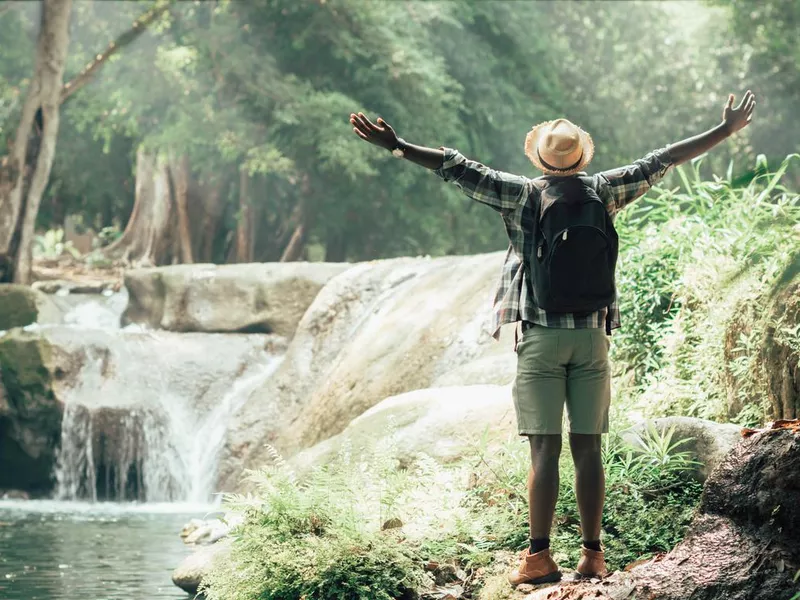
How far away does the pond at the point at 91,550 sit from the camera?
6.90 metres

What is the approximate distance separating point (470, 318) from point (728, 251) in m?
2.90

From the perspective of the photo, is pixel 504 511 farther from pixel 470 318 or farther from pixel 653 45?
pixel 653 45

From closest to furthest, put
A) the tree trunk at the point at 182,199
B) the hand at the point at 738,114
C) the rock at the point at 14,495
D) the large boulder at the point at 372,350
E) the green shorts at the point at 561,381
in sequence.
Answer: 1. the green shorts at the point at 561,381
2. the hand at the point at 738,114
3. the large boulder at the point at 372,350
4. the rock at the point at 14,495
5. the tree trunk at the point at 182,199

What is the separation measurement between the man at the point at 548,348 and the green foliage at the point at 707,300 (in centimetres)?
160

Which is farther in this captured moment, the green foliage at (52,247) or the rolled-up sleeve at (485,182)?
the green foliage at (52,247)

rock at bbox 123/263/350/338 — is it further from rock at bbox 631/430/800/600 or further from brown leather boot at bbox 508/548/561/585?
rock at bbox 631/430/800/600

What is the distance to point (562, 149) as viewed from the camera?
15.3ft

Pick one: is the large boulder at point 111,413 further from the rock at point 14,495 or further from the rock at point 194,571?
the rock at point 194,571

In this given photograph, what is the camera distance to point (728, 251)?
24.3 feet

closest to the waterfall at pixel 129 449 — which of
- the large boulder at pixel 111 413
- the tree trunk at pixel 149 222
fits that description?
the large boulder at pixel 111 413

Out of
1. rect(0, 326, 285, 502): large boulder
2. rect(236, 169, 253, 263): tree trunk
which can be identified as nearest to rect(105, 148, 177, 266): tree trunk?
rect(236, 169, 253, 263): tree trunk

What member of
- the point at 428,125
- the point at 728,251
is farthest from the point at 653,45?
the point at 728,251

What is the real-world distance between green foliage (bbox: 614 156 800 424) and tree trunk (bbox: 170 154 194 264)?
14550 millimetres

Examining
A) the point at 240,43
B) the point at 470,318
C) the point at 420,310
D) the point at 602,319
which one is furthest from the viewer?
the point at 240,43
